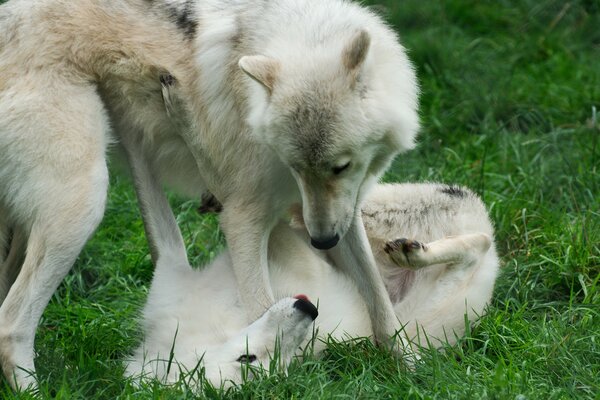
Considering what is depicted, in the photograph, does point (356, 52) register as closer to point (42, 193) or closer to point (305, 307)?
point (305, 307)

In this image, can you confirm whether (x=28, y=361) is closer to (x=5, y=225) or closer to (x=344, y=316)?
(x=5, y=225)

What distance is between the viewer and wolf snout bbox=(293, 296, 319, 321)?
16.2 feet

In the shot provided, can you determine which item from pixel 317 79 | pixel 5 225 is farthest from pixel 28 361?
pixel 317 79

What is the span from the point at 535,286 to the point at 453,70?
3.46 metres

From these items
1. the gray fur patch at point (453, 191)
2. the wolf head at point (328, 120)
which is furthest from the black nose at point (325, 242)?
the gray fur patch at point (453, 191)

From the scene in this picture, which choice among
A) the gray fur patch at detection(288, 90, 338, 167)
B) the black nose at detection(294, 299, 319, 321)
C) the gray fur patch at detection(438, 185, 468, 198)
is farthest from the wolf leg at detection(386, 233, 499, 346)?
the gray fur patch at detection(288, 90, 338, 167)

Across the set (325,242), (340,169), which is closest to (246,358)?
(325,242)

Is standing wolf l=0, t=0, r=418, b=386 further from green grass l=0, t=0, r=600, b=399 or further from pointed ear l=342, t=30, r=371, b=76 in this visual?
green grass l=0, t=0, r=600, b=399

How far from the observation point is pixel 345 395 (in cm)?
470

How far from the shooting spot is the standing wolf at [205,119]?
474 centimetres

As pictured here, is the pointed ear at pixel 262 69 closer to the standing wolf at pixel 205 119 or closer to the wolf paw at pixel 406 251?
the standing wolf at pixel 205 119

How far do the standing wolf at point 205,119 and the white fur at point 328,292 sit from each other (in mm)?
183

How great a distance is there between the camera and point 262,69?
4.73 m

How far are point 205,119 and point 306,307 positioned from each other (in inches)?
47.6
